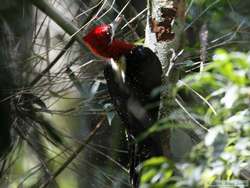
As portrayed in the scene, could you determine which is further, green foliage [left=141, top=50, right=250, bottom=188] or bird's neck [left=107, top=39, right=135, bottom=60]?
bird's neck [left=107, top=39, right=135, bottom=60]

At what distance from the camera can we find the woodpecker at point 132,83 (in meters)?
2.20

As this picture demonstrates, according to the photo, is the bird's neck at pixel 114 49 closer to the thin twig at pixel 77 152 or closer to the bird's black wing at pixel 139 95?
the bird's black wing at pixel 139 95

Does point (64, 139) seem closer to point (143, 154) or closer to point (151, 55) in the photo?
point (143, 154)

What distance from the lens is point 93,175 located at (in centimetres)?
291

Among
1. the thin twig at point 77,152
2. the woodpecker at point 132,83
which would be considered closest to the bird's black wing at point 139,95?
the woodpecker at point 132,83

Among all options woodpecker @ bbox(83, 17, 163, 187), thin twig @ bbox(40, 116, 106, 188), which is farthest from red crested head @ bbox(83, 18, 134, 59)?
thin twig @ bbox(40, 116, 106, 188)

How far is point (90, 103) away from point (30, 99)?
12.1 inches

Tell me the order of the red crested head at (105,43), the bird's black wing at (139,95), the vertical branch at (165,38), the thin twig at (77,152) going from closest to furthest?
1. the vertical branch at (165,38)
2. the bird's black wing at (139,95)
3. the red crested head at (105,43)
4. the thin twig at (77,152)

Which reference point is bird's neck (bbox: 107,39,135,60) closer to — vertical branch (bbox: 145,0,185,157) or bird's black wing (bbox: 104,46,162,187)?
bird's black wing (bbox: 104,46,162,187)

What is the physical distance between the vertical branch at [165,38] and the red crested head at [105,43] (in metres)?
0.26

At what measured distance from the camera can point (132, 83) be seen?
2.35 meters

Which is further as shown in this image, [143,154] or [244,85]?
[143,154]

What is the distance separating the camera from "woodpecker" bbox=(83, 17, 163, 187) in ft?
7.20

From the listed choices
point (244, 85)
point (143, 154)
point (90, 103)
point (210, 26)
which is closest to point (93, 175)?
point (90, 103)
